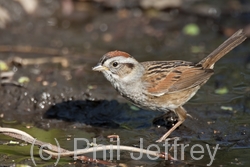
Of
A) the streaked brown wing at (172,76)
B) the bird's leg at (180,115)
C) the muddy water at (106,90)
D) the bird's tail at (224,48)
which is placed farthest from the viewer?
the bird's tail at (224,48)

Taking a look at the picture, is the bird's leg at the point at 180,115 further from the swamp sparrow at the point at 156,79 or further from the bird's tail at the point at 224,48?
the bird's tail at the point at 224,48

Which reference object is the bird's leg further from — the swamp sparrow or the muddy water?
the muddy water

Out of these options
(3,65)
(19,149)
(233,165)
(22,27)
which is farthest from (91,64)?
(233,165)

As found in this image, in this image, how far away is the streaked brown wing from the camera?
6.80 metres

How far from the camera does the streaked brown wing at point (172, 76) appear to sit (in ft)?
22.3

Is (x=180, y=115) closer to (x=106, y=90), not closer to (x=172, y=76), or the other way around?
(x=172, y=76)

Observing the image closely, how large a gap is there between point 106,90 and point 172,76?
4.21 feet

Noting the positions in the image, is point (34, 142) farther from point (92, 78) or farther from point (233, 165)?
point (92, 78)

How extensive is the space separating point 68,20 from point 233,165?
569 cm

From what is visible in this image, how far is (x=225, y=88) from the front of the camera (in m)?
7.95

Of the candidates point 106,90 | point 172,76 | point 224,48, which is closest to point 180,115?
point 172,76

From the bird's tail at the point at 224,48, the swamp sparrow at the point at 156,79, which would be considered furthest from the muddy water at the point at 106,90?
the bird's tail at the point at 224,48

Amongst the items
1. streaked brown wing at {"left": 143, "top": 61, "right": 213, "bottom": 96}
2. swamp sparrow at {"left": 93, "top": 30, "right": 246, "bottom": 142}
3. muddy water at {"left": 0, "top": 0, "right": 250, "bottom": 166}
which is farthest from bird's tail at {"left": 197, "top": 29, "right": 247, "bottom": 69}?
muddy water at {"left": 0, "top": 0, "right": 250, "bottom": 166}

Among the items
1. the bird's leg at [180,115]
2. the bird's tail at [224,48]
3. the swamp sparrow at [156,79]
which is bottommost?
the bird's leg at [180,115]
